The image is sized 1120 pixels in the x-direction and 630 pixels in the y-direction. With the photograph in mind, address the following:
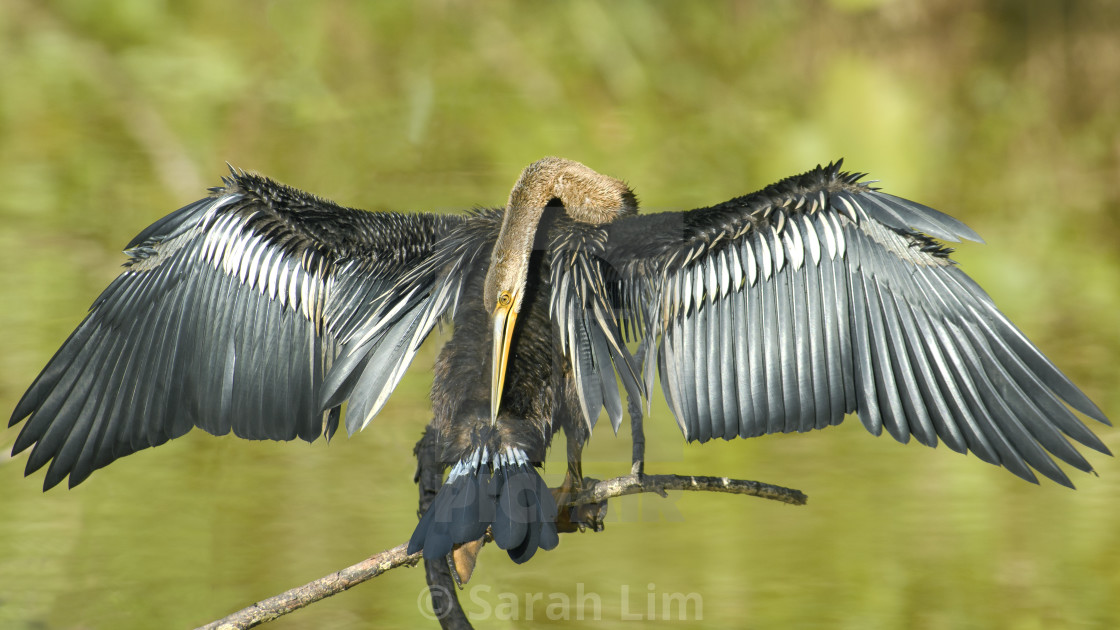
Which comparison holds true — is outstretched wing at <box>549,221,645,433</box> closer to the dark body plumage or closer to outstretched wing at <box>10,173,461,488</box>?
the dark body plumage

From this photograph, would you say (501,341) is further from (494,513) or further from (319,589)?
(319,589)

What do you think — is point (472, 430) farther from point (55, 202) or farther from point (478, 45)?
point (478, 45)

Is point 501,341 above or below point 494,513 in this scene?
above

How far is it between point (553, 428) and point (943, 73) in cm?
761

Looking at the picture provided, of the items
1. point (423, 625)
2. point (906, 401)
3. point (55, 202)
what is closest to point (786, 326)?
point (906, 401)

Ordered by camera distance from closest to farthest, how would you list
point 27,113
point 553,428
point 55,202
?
point 553,428 < point 55,202 < point 27,113

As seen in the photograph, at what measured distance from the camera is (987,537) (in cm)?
538

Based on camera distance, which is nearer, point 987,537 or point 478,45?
point 987,537

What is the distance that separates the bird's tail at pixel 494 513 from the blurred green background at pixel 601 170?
1.11 m

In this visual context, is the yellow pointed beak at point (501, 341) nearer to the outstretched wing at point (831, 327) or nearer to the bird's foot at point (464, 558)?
the bird's foot at point (464, 558)

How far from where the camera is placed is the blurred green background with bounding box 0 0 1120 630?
5.06 meters

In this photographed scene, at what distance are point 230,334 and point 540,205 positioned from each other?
117 cm

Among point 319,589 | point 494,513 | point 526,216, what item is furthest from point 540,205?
point 319,589

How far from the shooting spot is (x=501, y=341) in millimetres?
3311
